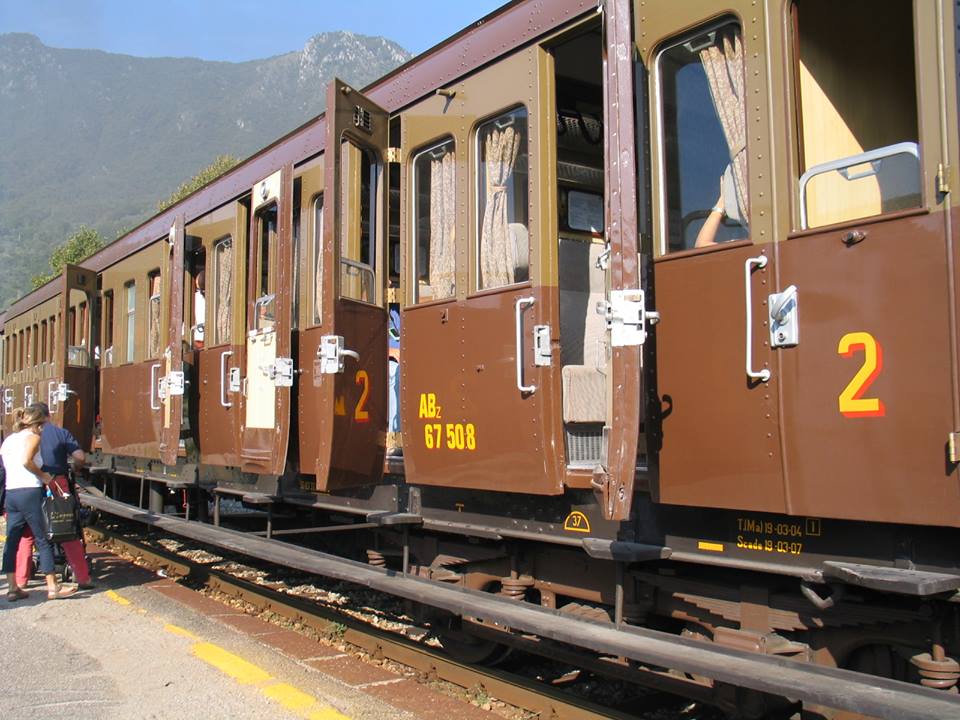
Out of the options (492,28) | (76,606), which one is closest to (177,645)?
(76,606)

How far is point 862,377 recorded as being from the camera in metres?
3.12

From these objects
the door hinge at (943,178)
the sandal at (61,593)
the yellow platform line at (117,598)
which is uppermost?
the door hinge at (943,178)

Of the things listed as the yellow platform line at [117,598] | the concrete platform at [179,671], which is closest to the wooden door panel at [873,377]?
the concrete platform at [179,671]

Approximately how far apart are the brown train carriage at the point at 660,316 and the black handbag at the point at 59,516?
234 cm

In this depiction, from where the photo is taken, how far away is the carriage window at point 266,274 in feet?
22.4

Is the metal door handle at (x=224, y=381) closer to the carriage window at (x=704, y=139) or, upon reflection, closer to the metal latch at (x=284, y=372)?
the metal latch at (x=284, y=372)

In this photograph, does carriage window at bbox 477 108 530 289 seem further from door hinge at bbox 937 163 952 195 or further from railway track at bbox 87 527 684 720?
railway track at bbox 87 527 684 720

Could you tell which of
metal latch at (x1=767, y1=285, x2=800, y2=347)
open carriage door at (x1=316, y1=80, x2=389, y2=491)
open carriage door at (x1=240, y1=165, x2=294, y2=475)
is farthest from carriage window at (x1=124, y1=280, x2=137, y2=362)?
metal latch at (x1=767, y1=285, x2=800, y2=347)

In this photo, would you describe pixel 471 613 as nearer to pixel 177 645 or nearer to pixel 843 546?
pixel 843 546

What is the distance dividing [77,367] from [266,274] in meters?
5.62

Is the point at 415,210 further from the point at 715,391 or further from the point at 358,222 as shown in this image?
the point at 715,391

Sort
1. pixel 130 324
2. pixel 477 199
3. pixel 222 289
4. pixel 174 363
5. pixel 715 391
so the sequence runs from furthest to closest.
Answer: pixel 130 324, pixel 222 289, pixel 174 363, pixel 477 199, pixel 715 391

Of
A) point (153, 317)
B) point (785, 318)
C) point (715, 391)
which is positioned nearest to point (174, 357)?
point (153, 317)

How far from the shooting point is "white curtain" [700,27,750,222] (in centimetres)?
361
